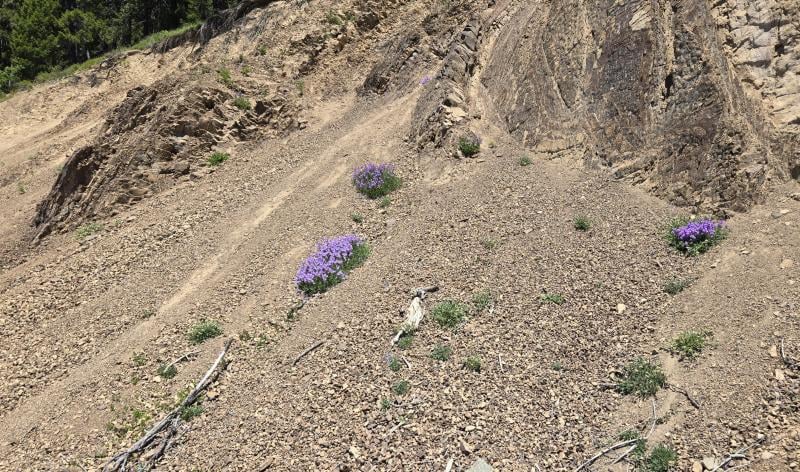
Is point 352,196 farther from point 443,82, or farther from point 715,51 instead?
point 715,51

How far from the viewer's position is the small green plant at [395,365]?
6.18m

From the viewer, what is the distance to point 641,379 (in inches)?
211

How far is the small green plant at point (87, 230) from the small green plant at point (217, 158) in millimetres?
2671

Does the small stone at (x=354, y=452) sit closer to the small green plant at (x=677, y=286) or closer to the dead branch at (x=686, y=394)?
the dead branch at (x=686, y=394)

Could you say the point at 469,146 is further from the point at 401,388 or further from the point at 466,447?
the point at 466,447

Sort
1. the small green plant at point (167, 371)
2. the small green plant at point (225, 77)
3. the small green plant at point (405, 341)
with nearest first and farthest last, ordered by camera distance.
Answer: the small green plant at point (405, 341)
the small green plant at point (167, 371)
the small green plant at point (225, 77)

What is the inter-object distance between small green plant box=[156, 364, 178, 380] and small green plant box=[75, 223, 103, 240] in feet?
18.3

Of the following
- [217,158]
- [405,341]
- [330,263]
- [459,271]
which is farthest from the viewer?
[217,158]

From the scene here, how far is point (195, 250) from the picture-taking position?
33.6 ft

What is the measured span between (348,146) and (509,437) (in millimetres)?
8322

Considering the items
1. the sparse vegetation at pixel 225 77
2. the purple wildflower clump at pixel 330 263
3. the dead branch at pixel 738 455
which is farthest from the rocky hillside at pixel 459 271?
the sparse vegetation at pixel 225 77

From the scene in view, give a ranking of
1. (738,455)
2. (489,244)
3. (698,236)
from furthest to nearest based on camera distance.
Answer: (489,244) → (698,236) → (738,455)

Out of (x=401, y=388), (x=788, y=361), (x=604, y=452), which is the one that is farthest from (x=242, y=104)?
(x=788, y=361)

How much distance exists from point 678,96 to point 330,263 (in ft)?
17.6
